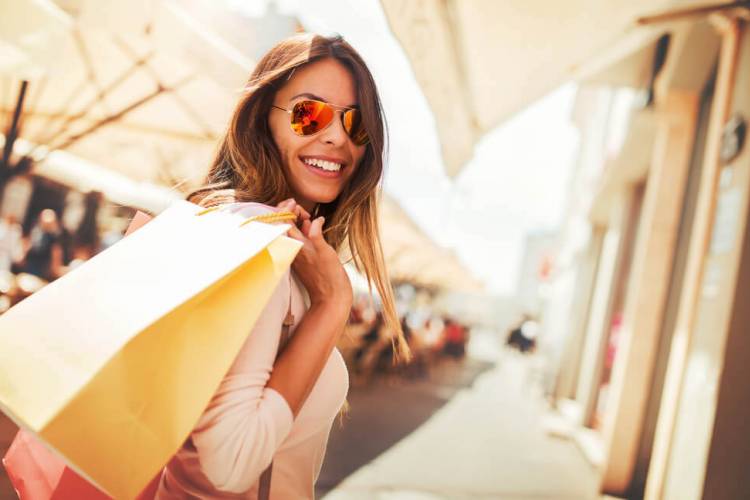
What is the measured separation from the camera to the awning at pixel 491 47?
7.82ft

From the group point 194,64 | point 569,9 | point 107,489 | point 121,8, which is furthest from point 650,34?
point 107,489

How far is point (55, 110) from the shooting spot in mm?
4641

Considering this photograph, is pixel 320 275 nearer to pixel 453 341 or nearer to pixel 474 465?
pixel 474 465

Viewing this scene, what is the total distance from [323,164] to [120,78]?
3.54 meters

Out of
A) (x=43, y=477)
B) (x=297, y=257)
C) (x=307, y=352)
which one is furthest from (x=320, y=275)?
(x=43, y=477)

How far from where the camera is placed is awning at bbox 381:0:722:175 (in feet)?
7.82

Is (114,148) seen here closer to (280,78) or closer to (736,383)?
(280,78)

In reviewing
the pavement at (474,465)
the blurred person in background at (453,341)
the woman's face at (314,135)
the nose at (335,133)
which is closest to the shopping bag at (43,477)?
the woman's face at (314,135)

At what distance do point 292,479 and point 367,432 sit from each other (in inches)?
196

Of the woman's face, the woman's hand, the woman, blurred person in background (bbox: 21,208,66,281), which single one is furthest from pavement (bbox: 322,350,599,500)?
blurred person in background (bbox: 21,208,66,281)

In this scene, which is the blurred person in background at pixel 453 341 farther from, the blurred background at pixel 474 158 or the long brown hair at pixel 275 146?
the long brown hair at pixel 275 146

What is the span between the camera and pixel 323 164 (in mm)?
→ 1383

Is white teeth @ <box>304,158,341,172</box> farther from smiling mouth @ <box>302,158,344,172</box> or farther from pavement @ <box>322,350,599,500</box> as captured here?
pavement @ <box>322,350,599,500</box>

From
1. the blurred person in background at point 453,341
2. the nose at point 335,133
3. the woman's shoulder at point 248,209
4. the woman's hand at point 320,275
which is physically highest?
the nose at point 335,133
